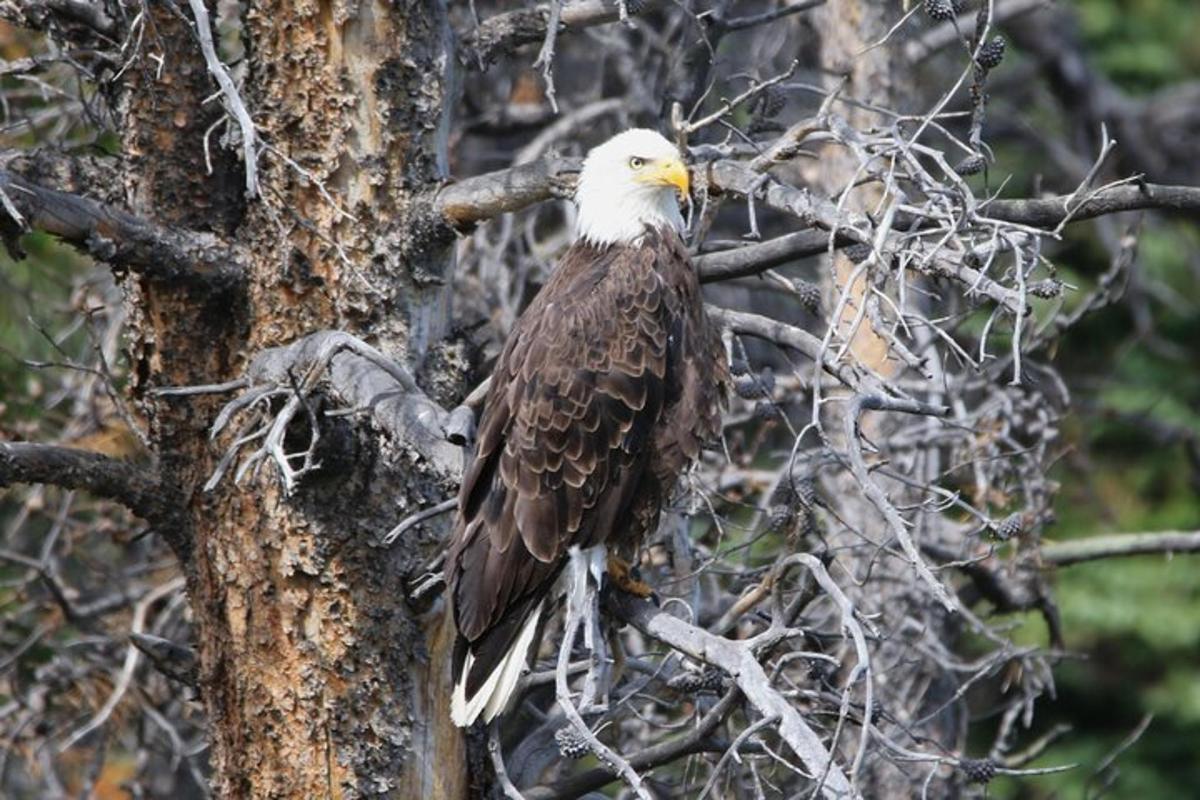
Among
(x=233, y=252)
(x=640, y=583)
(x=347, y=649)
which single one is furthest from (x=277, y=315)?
(x=640, y=583)

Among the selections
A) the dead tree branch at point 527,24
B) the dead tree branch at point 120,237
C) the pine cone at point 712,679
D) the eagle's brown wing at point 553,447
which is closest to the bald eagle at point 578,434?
the eagle's brown wing at point 553,447

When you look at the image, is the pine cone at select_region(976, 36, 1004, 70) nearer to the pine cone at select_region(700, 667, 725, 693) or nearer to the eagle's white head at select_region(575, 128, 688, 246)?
the eagle's white head at select_region(575, 128, 688, 246)

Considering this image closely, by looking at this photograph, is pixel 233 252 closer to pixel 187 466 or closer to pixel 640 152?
pixel 187 466

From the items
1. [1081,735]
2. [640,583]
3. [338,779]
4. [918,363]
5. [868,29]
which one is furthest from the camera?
[1081,735]

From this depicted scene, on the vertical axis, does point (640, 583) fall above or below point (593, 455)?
below

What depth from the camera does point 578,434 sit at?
15.1ft

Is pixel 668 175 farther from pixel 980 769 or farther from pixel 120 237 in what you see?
pixel 980 769

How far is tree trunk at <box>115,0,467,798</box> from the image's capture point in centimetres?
445

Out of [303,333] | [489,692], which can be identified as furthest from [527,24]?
[489,692]

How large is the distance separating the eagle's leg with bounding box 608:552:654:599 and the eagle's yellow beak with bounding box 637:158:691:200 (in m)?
1.00

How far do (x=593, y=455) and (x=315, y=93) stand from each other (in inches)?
46.4

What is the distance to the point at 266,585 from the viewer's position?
4504 mm

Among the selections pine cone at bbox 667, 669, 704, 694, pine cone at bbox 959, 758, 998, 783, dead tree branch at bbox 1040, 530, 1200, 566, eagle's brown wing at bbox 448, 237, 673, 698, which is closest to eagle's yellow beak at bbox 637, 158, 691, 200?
eagle's brown wing at bbox 448, 237, 673, 698

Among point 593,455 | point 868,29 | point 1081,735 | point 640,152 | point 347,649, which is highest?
point 868,29
